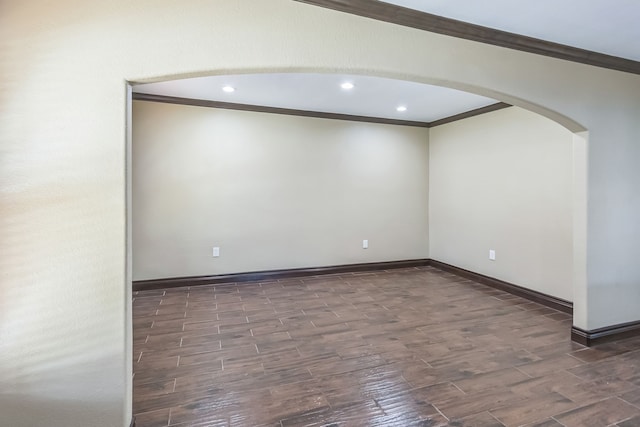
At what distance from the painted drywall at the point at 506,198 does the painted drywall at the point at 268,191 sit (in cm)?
45

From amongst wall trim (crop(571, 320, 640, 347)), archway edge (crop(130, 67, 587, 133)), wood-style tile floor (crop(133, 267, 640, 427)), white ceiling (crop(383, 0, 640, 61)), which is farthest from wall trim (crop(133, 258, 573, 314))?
white ceiling (crop(383, 0, 640, 61))

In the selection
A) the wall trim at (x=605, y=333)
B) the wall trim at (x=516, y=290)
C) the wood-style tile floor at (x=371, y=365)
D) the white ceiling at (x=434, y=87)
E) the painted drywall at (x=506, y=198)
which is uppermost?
the white ceiling at (x=434, y=87)

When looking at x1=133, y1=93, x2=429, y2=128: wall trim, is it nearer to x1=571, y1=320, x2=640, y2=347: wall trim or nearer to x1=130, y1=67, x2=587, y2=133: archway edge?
x1=130, y1=67, x2=587, y2=133: archway edge

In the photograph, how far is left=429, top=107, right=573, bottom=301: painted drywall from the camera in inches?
148

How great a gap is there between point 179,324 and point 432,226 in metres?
4.29

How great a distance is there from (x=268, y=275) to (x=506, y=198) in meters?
3.46

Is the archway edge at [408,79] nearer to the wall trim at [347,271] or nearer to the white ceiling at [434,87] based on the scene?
the white ceiling at [434,87]

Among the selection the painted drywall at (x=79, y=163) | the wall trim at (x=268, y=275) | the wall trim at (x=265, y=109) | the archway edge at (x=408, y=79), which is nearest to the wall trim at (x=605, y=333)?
the archway edge at (x=408, y=79)

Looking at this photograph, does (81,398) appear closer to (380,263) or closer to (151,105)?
Answer: (151,105)

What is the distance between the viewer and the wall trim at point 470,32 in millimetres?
Result: 2010

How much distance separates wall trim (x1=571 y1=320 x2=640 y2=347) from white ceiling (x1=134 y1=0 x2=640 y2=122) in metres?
2.37

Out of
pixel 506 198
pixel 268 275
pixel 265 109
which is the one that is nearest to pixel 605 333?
pixel 506 198

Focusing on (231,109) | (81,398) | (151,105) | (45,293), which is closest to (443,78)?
(45,293)

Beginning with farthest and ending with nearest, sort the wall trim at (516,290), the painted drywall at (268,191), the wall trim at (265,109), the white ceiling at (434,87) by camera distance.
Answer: the painted drywall at (268,191) → the wall trim at (265,109) → the wall trim at (516,290) → the white ceiling at (434,87)
